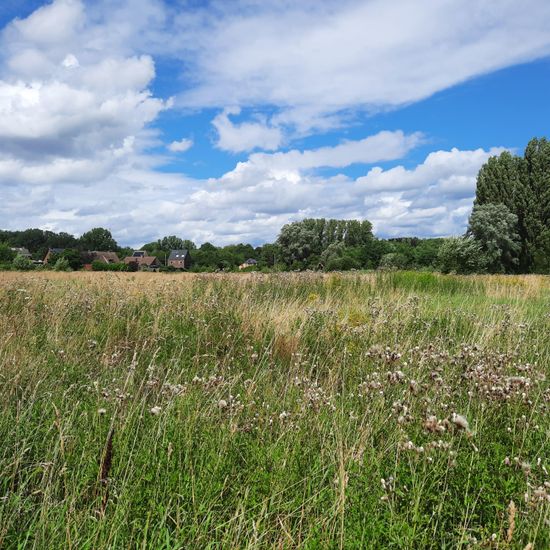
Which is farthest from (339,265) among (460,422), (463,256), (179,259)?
(179,259)

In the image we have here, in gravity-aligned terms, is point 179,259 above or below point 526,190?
below

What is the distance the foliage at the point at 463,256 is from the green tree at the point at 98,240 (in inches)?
4530

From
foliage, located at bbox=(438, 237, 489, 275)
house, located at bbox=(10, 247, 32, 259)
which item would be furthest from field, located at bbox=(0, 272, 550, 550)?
house, located at bbox=(10, 247, 32, 259)

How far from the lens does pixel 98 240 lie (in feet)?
455

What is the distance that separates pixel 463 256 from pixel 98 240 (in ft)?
395

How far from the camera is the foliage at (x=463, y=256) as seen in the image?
39.2 metres

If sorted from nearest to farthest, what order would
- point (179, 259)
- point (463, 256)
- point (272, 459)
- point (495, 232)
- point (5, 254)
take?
1. point (272, 459)
2. point (463, 256)
3. point (495, 232)
4. point (5, 254)
5. point (179, 259)

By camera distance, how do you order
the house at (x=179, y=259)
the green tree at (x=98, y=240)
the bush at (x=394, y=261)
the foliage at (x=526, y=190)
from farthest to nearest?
the green tree at (x=98, y=240)
the house at (x=179, y=259)
the foliage at (x=526, y=190)
the bush at (x=394, y=261)

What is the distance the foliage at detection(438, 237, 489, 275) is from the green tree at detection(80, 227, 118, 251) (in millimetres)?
115061

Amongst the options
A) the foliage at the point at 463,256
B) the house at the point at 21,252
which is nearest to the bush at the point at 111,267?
the house at the point at 21,252

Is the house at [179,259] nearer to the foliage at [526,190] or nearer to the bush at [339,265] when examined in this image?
the bush at [339,265]

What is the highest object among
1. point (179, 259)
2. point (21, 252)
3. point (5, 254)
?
point (21, 252)

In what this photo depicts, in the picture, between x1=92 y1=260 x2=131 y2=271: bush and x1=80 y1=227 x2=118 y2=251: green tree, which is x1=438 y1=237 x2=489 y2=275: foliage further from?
x1=80 y1=227 x2=118 y2=251: green tree

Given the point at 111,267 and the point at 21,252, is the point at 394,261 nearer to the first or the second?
the point at 111,267
